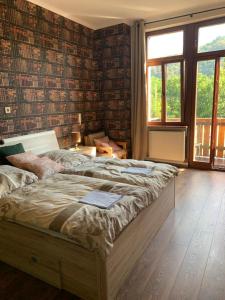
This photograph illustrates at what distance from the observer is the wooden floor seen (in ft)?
5.42

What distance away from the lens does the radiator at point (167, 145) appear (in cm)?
453

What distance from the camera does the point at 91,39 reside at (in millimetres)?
4754

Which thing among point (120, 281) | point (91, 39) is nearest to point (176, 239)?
point (120, 281)

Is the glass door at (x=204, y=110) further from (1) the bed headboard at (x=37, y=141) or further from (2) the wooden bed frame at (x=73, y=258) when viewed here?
(2) the wooden bed frame at (x=73, y=258)

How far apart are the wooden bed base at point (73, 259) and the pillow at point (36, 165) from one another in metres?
0.75

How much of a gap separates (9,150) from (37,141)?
626 mm

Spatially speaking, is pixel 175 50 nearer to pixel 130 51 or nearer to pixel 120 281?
pixel 130 51

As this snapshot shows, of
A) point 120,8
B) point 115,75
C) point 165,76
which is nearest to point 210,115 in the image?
point 165,76

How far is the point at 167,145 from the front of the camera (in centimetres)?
468

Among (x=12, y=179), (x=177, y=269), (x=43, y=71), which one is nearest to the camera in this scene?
(x=177, y=269)

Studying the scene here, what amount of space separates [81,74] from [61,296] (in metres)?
3.88

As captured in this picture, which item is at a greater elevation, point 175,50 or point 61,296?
point 175,50

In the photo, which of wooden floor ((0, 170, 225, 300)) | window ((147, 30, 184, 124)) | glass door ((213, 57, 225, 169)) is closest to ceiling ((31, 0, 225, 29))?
window ((147, 30, 184, 124))

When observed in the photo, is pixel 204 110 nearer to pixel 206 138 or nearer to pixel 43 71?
pixel 206 138
